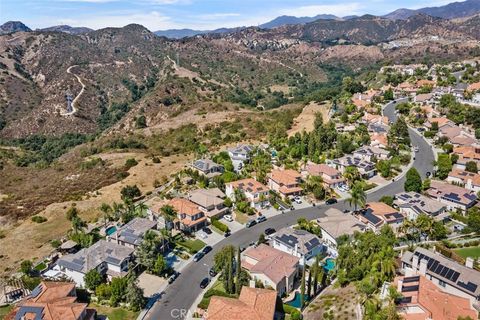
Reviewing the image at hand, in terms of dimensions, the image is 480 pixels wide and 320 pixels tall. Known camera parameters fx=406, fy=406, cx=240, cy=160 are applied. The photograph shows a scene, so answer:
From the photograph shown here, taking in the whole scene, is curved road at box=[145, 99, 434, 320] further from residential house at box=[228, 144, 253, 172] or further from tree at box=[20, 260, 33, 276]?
residential house at box=[228, 144, 253, 172]

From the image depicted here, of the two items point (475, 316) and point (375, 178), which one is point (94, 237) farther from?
point (375, 178)

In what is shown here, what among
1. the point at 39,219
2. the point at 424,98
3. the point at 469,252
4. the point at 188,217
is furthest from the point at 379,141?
the point at 39,219

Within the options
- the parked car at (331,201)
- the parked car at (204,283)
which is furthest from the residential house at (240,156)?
the parked car at (204,283)

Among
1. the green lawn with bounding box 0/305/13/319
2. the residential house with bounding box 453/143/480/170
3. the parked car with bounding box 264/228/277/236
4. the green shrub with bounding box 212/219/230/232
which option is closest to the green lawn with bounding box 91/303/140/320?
the green lawn with bounding box 0/305/13/319

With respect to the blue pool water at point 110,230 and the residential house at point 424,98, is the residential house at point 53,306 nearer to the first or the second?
the blue pool water at point 110,230

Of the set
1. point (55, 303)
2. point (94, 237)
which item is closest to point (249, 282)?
point (55, 303)

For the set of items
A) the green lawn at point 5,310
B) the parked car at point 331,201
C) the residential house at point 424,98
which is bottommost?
the parked car at point 331,201

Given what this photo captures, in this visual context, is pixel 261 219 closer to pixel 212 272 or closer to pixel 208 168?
pixel 212 272
